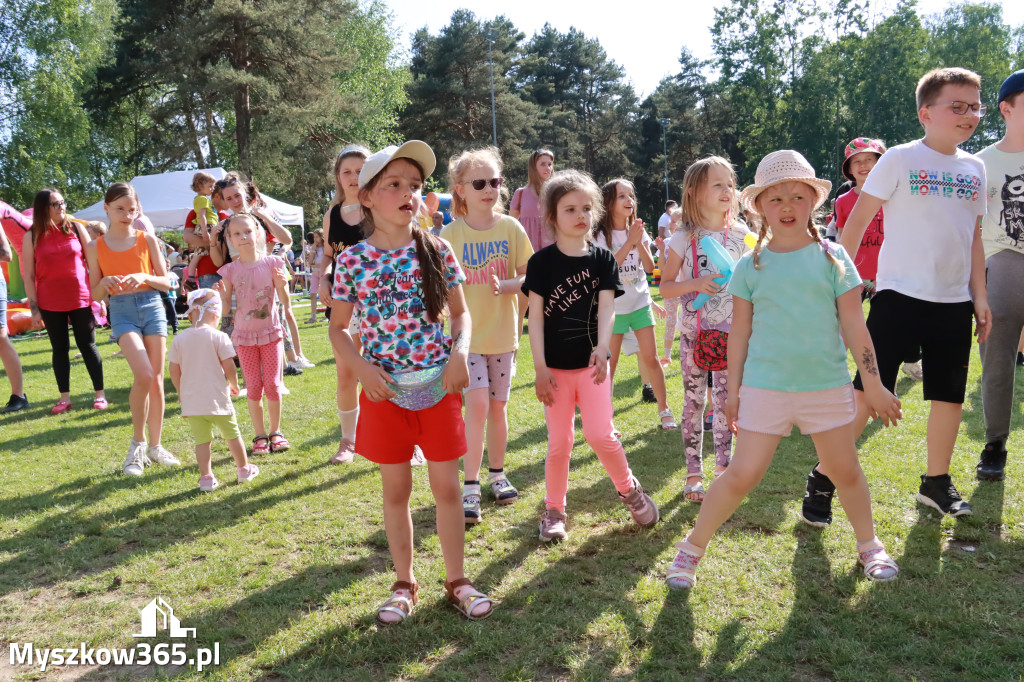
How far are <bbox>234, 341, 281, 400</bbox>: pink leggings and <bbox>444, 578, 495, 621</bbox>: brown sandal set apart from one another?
319cm

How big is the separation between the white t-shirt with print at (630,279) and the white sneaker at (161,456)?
384 cm

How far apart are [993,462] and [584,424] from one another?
2.69 metres

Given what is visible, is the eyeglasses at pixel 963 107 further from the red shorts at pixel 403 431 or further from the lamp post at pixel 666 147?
the lamp post at pixel 666 147

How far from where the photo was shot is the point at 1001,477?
4.55m

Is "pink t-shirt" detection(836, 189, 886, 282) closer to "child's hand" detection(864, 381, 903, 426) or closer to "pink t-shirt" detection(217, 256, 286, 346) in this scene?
"child's hand" detection(864, 381, 903, 426)

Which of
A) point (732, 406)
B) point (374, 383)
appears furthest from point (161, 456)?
point (732, 406)

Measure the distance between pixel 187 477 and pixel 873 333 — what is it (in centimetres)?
487

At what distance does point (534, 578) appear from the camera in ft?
11.8

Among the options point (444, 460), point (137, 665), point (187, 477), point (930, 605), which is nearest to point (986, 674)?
point (930, 605)

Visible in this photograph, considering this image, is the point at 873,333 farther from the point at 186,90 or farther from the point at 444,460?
the point at 186,90

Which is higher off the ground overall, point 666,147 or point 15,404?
point 666,147

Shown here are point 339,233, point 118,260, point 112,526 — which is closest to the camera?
point 112,526

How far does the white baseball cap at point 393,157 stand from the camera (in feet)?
10.2

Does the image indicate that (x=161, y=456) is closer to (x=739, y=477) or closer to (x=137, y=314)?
(x=137, y=314)
